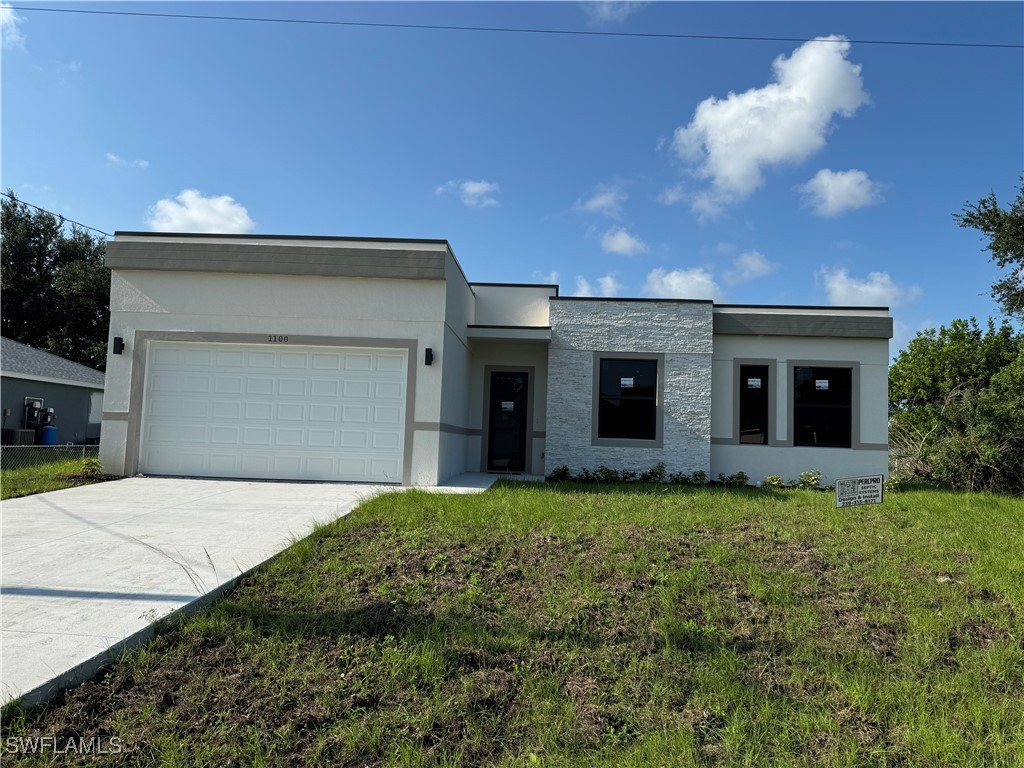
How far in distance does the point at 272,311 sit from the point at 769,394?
10.4 metres

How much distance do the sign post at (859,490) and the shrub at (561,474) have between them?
7.22 m

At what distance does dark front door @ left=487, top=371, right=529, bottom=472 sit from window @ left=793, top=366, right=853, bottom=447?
6.06 meters

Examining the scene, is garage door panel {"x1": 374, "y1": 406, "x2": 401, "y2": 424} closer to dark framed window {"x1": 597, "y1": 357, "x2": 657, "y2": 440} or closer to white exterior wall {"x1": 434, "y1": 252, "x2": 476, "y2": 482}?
white exterior wall {"x1": 434, "y1": 252, "x2": 476, "y2": 482}

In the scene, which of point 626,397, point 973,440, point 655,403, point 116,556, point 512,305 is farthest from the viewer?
point 512,305

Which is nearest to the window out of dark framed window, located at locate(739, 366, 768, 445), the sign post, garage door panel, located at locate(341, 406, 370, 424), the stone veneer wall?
dark framed window, located at locate(739, 366, 768, 445)

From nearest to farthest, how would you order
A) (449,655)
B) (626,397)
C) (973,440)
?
(449,655) < (973,440) < (626,397)

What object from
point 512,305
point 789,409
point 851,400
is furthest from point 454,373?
point 851,400

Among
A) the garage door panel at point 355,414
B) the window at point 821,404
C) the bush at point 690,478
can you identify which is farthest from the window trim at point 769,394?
the garage door panel at point 355,414

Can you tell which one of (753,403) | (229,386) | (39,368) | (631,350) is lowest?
(229,386)

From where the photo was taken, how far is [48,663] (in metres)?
3.66

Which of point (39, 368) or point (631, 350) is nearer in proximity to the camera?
point (631, 350)

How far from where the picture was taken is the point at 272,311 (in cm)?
1138

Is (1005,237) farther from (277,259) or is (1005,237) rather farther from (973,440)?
(277,259)

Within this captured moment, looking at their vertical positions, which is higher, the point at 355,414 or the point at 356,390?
the point at 356,390
